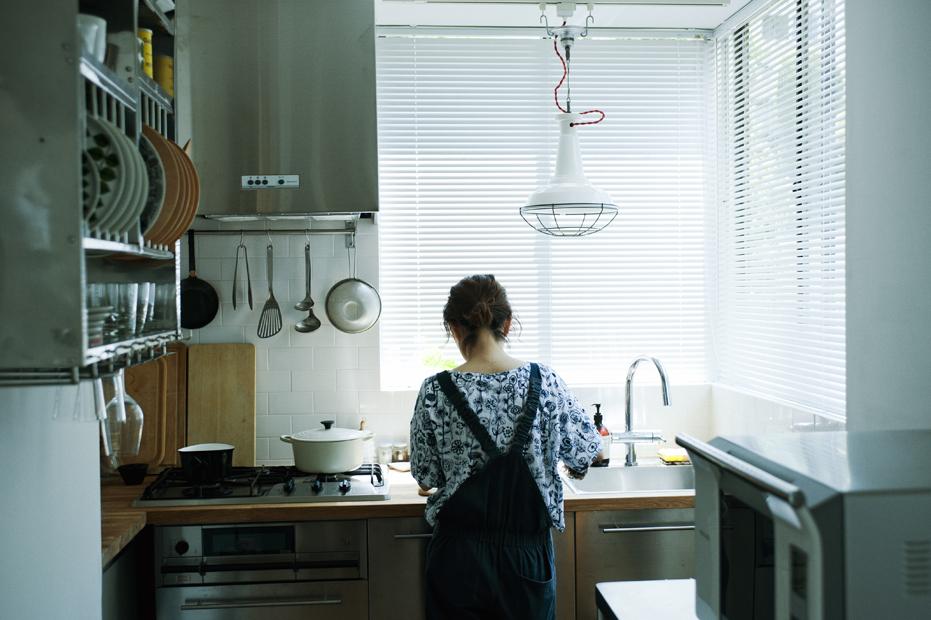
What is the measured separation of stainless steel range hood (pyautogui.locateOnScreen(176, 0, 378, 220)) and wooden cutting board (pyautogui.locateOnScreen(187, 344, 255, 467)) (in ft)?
2.03

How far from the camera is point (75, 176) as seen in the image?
51.8 inches

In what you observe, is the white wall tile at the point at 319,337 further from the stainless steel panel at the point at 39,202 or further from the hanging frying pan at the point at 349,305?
the stainless steel panel at the point at 39,202

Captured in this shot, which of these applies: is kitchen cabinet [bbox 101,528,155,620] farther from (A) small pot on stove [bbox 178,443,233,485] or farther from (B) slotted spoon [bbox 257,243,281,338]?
(B) slotted spoon [bbox 257,243,281,338]

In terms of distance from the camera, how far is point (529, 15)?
338 centimetres

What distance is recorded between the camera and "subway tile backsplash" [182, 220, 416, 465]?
3445 mm

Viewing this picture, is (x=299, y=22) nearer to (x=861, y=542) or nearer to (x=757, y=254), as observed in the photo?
(x=757, y=254)

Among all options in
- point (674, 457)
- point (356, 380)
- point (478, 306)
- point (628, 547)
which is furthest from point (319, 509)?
point (674, 457)

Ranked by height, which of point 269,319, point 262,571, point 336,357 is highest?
point 269,319

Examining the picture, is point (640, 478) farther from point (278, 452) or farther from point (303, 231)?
point (303, 231)

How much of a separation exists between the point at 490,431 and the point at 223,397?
4.69 feet

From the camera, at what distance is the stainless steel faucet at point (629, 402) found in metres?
3.28

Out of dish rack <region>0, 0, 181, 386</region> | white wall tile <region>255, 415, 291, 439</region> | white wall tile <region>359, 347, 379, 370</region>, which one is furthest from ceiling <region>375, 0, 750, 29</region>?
dish rack <region>0, 0, 181, 386</region>

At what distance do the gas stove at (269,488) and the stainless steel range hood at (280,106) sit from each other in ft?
3.08

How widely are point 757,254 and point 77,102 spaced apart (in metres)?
2.65
